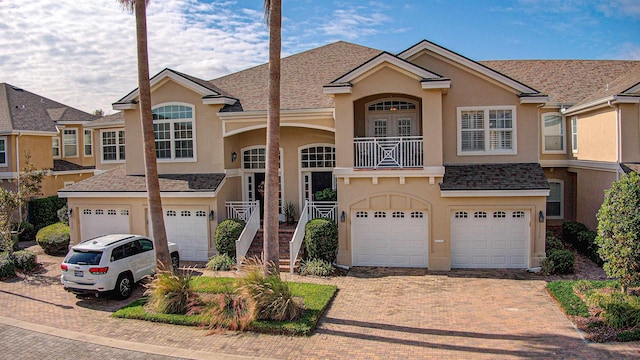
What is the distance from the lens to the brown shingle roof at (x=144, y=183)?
1917 centimetres

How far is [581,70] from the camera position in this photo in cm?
2392

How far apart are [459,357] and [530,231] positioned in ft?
27.7

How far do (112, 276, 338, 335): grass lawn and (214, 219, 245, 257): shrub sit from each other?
229 cm

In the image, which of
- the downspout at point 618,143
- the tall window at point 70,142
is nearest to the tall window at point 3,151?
the tall window at point 70,142

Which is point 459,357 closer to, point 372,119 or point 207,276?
point 207,276

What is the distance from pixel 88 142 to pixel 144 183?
544 inches

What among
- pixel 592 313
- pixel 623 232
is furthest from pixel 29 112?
pixel 623 232

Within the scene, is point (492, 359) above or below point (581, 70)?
below

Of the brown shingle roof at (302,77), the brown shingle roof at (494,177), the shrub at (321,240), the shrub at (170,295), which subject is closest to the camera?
the shrub at (170,295)

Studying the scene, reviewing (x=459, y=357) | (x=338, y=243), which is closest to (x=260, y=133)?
(x=338, y=243)

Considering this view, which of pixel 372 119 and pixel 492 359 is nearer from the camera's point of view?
pixel 492 359

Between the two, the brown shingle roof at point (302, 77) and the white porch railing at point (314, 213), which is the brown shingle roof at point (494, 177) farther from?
the brown shingle roof at point (302, 77)

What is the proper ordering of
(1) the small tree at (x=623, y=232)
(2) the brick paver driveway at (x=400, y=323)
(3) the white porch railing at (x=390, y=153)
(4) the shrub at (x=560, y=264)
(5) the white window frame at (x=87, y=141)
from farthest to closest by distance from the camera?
(5) the white window frame at (x=87, y=141) → (3) the white porch railing at (x=390, y=153) → (4) the shrub at (x=560, y=264) → (1) the small tree at (x=623, y=232) → (2) the brick paver driveway at (x=400, y=323)

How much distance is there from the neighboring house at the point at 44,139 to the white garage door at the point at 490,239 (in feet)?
74.6
